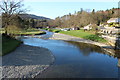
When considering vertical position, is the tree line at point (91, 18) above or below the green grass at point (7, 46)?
above

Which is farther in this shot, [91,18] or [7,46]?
[91,18]

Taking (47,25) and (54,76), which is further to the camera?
(47,25)

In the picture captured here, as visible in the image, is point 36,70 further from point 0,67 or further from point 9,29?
point 9,29

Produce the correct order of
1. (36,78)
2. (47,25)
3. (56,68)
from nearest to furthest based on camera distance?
1. (36,78)
2. (56,68)
3. (47,25)

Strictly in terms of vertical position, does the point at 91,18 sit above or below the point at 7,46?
above

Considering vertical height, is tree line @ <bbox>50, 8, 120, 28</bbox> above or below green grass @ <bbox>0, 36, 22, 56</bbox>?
above

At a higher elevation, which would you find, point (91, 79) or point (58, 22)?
point (58, 22)

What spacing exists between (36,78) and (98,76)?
157 inches

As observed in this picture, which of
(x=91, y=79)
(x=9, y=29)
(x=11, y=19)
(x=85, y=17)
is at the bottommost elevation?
(x=91, y=79)

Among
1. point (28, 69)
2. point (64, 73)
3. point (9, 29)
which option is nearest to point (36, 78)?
point (28, 69)

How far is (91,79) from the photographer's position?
6492 millimetres

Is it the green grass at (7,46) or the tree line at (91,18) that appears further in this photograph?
the tree line at (91,18)

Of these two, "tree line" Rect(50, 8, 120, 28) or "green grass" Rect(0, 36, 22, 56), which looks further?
"tree line" Rect(50, 8, 120, 28)

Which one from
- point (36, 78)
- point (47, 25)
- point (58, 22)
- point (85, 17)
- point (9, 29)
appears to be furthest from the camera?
point (47, 25)
